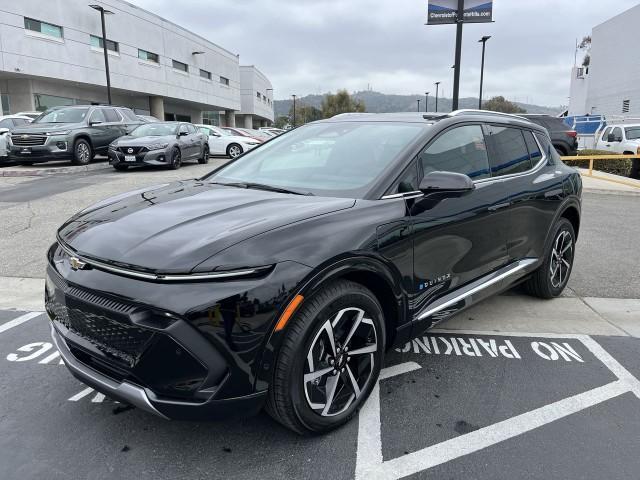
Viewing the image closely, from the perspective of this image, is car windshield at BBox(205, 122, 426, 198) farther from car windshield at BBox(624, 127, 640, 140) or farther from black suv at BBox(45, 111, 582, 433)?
car windshield at BBox(624, 127, 640, 140)

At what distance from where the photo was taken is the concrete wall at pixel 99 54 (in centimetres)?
2905

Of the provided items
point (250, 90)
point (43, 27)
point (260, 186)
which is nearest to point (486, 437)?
point (260, 186)

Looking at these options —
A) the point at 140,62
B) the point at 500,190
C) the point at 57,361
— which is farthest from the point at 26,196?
the point at 140,62

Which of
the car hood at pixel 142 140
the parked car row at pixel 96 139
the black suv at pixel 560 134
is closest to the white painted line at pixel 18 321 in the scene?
the parked car row at pixel 96 139

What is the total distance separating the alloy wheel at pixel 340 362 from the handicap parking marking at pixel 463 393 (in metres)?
0.24

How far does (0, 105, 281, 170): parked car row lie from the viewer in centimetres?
1430

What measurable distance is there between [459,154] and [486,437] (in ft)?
6.17

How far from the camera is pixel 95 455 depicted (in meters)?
2.51

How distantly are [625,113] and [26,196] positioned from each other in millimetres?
44094

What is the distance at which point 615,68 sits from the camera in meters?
42.7

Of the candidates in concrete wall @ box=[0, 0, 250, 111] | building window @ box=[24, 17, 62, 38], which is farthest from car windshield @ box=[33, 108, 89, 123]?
building window @ box=[24, 17, 62, 38]

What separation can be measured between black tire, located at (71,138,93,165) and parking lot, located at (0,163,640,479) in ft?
38.6

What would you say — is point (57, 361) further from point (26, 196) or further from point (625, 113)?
point (625, 113)

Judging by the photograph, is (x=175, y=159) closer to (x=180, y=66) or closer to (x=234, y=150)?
A: (x=234, y=150)
